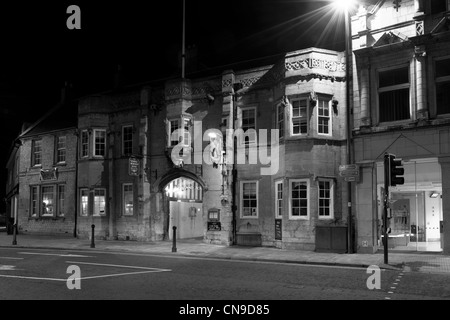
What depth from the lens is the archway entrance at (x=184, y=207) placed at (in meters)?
27.8

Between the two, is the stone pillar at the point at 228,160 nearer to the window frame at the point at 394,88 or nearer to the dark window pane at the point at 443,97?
the window frame at the point at 394,88

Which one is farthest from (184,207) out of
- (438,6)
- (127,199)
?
(438,6)

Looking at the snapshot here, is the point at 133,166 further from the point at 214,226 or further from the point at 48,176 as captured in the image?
the point at 48,176

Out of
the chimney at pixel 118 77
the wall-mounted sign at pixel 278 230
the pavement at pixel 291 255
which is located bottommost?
the pavement at pixel 291 255

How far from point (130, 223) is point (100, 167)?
397cm

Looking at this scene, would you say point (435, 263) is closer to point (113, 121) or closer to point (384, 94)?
point (384, 94)

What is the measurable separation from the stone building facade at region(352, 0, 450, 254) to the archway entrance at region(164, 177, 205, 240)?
36.8 feet

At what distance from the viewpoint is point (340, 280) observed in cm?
1263

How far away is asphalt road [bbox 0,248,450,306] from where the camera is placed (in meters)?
10.2

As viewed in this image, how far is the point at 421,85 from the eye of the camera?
1903 cm

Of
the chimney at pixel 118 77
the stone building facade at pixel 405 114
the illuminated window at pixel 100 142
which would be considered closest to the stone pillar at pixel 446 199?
the stone building facade at pixel 405 114

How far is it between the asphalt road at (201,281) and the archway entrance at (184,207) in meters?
10.8
